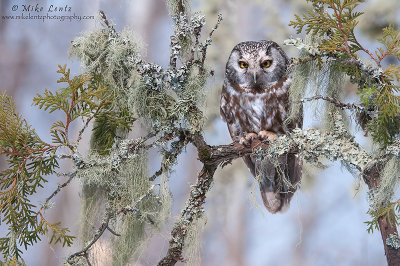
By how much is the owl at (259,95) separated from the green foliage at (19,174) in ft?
2.31

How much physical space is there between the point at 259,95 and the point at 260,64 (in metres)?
0.12

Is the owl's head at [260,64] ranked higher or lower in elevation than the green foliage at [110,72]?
higher

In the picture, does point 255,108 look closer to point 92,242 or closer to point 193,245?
point 193,245

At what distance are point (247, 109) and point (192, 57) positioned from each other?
45 cm

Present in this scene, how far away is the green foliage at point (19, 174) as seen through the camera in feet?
4.87

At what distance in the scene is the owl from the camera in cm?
187

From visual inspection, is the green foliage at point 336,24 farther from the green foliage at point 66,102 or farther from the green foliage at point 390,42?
the green foliage at point 66,102

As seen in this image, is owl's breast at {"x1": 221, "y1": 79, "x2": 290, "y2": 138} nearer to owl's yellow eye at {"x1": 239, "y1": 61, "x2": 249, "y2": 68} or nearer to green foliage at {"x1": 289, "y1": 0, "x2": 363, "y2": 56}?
owl's yellow eye at {"x1": 239, "y1": 61, "x2": 249, "y2": 68}

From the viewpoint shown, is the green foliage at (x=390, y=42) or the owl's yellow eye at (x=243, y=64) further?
the owl's yellow eye at (x=243, y=64)

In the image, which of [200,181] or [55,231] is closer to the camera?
[55,231]

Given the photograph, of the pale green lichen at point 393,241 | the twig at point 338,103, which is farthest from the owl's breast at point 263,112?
the pale green lichen at point 393,241

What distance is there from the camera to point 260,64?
73.7 inches

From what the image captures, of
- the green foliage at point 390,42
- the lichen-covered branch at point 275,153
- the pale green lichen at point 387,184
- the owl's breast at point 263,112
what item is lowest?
the pale green lichen at point 387,184

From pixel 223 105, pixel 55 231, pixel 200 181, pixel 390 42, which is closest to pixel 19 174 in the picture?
pixel 55 231
